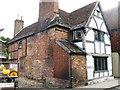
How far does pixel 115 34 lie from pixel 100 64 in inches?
269

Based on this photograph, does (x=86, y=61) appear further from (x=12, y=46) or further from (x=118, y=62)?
(x=12, y=46)

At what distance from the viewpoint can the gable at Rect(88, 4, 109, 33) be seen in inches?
568

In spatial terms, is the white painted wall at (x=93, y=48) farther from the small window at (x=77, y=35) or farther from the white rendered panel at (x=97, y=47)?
the small window at (x=77, y=35)

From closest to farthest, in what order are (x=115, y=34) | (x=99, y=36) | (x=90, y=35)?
(x=90, y=35) → (x=99, y=36) → (x=115, y=34)

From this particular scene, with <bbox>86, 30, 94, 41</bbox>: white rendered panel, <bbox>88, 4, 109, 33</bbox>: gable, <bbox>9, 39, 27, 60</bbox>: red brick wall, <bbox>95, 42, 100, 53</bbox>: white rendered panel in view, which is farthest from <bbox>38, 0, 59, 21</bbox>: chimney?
<bbox>95, 42, 100, 53</bbox>: white rendered panel

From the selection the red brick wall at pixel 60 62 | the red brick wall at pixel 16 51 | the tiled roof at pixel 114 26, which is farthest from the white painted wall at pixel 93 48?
the red brick wall at pixel 16 51

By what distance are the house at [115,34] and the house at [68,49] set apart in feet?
5.43

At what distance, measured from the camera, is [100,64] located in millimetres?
14789

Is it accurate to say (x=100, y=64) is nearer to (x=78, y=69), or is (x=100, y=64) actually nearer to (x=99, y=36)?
(x=99, y=36)

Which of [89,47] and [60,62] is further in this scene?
[89,47]

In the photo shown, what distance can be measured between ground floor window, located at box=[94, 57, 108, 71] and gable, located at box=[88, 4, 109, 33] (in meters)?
3.07

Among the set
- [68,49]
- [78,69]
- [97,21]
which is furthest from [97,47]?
[68,49]

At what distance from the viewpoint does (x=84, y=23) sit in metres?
13.5

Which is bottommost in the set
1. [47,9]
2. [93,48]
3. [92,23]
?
[93,48]
